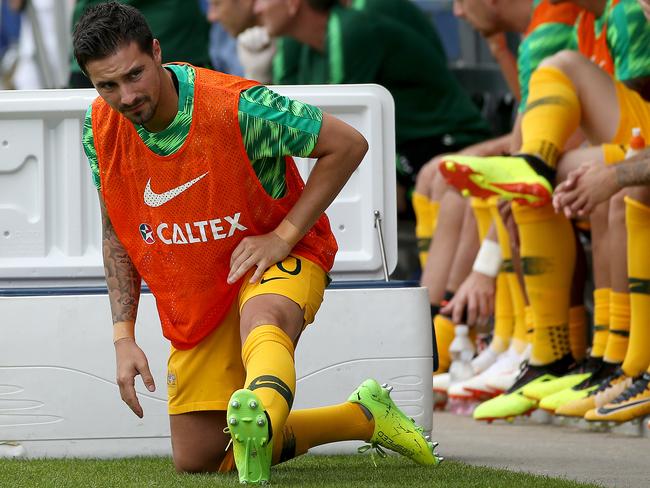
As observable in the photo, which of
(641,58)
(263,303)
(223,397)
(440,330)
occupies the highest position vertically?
(641,58)

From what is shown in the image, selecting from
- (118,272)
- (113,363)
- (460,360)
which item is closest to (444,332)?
(460,360)

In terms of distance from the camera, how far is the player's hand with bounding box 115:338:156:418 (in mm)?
3666

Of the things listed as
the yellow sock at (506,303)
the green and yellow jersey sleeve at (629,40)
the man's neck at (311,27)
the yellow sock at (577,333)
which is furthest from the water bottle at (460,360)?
the man's neck at (311,27)

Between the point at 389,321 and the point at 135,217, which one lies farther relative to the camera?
the point at 389,321

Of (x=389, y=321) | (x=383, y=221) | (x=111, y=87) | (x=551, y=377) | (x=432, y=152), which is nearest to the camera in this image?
(x=111, y=87)

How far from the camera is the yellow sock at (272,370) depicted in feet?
10.7

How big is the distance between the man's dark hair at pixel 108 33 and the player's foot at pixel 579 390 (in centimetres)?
226

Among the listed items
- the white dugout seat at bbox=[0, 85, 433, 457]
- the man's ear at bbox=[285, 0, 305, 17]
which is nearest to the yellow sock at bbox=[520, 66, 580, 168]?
the white dugout seat at bbox=[0, 85, 433, 457]

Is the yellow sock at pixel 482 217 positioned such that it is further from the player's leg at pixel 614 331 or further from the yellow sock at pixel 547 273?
the player's leg at pixel 614 331

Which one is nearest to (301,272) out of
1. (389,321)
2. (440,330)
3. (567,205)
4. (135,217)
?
(135,217)

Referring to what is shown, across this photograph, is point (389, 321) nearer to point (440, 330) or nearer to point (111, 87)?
point (111, 87)

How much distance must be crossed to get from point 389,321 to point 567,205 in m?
0.83

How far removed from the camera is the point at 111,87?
135 inches

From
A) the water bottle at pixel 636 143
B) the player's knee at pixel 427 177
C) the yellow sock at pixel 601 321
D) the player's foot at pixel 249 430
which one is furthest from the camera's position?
the player's knee at pixel 427 177
